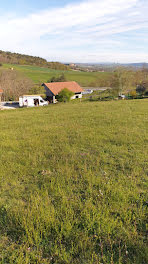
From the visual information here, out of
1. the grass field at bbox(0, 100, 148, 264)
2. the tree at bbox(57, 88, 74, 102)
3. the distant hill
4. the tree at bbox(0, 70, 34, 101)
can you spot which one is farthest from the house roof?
the distant hill

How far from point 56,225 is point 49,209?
0.31 m

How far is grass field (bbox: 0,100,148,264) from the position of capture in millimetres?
2393

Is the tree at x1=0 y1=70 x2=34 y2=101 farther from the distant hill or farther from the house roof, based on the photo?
the distant hill

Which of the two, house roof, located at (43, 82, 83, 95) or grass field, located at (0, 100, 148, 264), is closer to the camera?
grass field, located at (0, 100, 148, 264)

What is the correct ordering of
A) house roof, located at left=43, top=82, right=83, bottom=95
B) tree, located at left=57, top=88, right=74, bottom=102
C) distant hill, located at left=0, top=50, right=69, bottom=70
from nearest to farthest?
1. tree, located at left=57, top=88, right=74, bottom=102
2. house roof, located at left=43, top=82, right=83, bottom=95
3. distant hill, located at left=0, top=50, right=69, bottom=70

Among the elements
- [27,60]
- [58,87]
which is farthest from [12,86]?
[27,60]

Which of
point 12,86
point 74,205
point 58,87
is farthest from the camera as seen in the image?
point 12,86

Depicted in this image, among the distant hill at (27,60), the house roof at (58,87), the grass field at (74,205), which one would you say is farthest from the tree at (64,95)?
the distant hill at (27,60)

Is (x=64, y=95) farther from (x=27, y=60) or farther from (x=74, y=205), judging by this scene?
(x=27, y=60)

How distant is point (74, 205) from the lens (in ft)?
10.6

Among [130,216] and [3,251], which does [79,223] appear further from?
[3,251]

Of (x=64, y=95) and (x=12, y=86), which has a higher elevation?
(x=12, y=86)

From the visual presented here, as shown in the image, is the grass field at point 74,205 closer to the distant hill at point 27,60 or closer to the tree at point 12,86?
the tree at point 12,86

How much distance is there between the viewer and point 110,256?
232 centimetres
